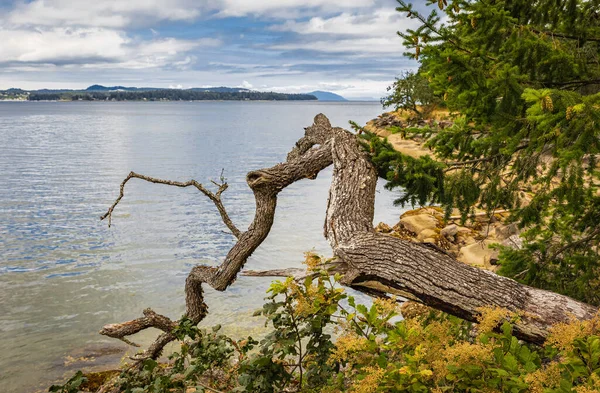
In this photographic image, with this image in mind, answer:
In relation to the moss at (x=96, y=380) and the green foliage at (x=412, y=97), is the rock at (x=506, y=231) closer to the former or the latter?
the moss at (x=96, y=380)

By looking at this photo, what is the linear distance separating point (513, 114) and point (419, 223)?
11796 mm

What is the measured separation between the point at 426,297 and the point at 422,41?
8.89ft

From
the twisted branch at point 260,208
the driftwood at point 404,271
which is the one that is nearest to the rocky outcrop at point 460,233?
the twisted branch at point 260,208

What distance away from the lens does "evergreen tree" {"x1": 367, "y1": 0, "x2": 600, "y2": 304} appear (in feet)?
16.6

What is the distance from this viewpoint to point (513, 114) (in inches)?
214

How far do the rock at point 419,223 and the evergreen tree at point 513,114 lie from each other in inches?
393

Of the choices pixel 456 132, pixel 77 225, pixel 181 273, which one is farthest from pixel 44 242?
pixel 456 132

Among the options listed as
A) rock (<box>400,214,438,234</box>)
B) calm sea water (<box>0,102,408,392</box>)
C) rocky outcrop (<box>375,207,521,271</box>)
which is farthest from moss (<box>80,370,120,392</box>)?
rock (<box>400,214,438,234</box>)

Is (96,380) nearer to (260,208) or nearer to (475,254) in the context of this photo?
(260,208)

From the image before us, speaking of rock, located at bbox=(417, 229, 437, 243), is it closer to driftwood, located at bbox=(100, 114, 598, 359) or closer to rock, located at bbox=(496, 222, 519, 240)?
rock, located at bbox=(496, 222, 519, 240)

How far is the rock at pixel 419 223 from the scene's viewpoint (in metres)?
16.7

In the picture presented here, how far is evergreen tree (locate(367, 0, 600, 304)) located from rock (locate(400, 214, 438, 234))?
9.98 m

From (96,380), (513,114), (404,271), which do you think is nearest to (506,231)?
(513,114)

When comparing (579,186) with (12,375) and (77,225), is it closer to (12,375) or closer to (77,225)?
(12,375)
